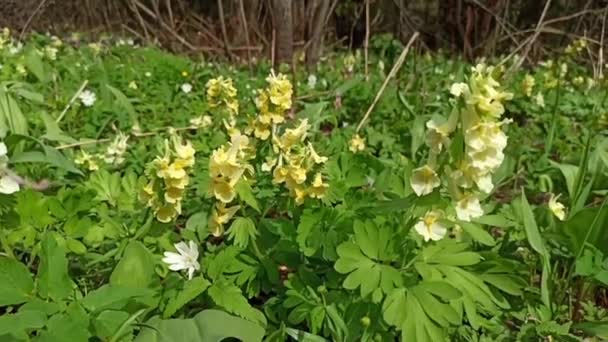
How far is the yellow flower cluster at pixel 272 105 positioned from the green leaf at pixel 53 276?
696 millimetres

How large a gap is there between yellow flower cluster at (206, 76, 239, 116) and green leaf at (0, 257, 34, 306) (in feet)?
3.51

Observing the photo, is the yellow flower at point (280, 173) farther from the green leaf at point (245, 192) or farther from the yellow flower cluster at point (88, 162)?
the yellow flower cluster at point (88, 162)

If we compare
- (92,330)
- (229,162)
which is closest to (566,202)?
(229,162)

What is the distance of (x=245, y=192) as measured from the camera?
1.63 meters

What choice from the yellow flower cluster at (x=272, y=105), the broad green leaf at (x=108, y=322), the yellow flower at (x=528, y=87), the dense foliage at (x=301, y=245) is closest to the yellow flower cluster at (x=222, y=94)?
the dense foliage at (x=301, y=245)

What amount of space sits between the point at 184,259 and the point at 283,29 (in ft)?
13.5

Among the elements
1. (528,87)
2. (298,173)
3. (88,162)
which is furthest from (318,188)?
(528,87)

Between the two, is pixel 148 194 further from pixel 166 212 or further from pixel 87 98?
pixel 87 98

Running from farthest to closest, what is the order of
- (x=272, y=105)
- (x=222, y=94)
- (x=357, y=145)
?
(x=357, y=145) < (x=222, y=94) < (x=272, y=105)

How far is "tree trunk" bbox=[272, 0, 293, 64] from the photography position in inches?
206

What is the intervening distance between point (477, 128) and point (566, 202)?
105 centimetres

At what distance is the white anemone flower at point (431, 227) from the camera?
148cm

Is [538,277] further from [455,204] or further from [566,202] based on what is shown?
[455,204]

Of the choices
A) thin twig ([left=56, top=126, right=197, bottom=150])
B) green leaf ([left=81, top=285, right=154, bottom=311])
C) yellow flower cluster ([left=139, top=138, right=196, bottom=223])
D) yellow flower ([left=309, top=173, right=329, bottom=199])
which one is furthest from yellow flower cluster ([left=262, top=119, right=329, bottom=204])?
thin twig ([left=56, top=126, right=197, bottom=150])
